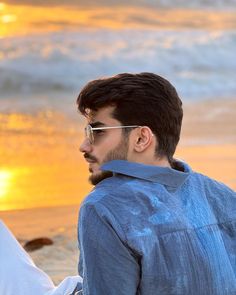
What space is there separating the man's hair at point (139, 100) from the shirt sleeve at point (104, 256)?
0.30 meters

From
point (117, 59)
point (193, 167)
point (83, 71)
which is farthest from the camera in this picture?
point (117, 59)

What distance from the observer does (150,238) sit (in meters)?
2.33

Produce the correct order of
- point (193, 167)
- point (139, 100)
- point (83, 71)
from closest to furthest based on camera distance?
point (139, 100)
point (193, 167)
point (83, 71)

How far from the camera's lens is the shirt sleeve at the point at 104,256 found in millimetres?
2281

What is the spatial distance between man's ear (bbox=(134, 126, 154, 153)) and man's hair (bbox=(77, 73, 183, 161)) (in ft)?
0.05

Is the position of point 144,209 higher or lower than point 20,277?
higher

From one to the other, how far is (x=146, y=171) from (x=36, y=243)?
3.32 meters

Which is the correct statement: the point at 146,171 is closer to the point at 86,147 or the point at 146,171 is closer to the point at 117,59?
the point at 86,147

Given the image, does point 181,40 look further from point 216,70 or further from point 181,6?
point 181,6

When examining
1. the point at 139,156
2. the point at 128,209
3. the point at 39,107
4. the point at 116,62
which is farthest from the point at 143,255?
the point at 116,62

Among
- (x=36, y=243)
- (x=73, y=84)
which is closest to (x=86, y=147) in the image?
(x=36, y=243)

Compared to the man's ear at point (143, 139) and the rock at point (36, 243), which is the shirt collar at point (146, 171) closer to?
the man's ear at point (143, 139)

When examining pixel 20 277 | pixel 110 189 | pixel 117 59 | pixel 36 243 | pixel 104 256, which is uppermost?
pixel 110 189

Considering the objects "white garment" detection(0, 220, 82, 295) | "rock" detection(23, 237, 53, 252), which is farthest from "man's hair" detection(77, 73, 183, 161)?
"rock" detection(23, 237, 53, 252)
